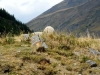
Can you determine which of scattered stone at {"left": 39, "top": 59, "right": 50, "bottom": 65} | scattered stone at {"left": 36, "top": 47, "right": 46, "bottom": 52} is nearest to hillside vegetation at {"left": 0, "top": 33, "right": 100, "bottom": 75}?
scattered stone at {"left": 39, "top": 59, "right": 50, "bottom": 65}

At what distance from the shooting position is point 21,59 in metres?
8.95

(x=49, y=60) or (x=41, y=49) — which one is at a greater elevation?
(x=41, y=49)

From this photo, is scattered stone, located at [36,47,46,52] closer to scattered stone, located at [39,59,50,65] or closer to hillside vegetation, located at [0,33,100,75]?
hillside vegetation, located at [0,33,100,75]

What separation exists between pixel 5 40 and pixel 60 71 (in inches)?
190

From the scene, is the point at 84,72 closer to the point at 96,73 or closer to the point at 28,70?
the point at 96,73

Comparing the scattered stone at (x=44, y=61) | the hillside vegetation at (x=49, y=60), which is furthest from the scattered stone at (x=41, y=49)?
the scattered stone at (x=44, y=61)

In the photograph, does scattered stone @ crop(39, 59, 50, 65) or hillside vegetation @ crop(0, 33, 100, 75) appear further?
scattered stone @ crop(39, 59, 50, 65)

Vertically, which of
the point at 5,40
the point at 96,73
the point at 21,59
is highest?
the point at 5,40

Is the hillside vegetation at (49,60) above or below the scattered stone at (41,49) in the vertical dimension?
below

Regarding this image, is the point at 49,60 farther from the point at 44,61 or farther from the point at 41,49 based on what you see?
the point at 41,49

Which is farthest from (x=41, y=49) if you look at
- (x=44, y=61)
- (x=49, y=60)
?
(x=44, y=61)

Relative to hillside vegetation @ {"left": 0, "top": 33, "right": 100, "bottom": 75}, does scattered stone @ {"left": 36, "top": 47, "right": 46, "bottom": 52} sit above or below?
above

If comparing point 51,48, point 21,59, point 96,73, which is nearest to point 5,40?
point 51,48

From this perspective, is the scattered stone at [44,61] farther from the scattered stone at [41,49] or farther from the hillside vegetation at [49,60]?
the scattered stone at [41,49]
